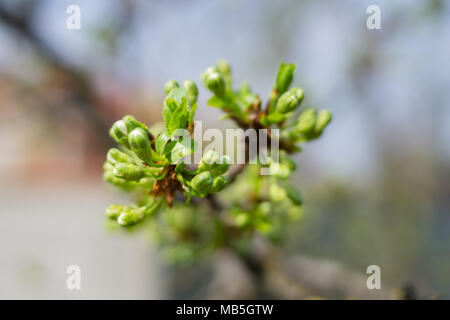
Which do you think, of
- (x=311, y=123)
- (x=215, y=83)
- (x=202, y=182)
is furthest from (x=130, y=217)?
(x=311, y=123)

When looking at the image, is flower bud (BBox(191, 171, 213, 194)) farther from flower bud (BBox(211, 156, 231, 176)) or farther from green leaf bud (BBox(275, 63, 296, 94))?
green leaf bud (BBox(275, 63, 296, 94))

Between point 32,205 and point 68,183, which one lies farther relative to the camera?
point 68,183

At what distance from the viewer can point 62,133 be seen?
2.37 meters

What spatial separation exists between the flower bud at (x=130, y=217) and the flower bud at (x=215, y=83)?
0.83 ft

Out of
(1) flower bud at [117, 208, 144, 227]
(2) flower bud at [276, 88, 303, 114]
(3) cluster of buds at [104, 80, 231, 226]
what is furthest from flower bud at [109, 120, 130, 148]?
(2) flower bud at [276, 88, 303, 114]

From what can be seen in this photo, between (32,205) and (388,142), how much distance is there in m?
4.84

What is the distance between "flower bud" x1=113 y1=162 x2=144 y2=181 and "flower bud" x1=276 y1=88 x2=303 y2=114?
0.89ft

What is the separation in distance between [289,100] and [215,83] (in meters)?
0.13

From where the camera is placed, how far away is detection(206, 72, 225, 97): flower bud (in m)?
0.60

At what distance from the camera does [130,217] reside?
1.92 ft

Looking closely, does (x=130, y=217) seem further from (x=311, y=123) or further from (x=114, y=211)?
(x=311, y=123)

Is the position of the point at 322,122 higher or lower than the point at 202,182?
higher
